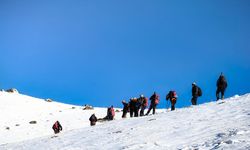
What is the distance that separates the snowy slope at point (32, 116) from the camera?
130 ft

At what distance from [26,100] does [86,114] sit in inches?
510

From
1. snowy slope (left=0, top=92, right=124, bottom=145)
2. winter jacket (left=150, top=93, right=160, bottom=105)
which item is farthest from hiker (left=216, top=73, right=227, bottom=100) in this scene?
snowy slope (left=0, top=92, right=124, bottom=145)

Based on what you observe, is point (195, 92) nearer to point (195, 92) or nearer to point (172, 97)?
point (195, 92)

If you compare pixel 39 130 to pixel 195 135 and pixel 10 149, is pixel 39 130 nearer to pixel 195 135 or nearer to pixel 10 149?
pixel 10 149

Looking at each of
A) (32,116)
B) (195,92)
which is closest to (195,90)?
(195,92)

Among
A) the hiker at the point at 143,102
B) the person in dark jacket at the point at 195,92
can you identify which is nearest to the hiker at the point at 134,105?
the hiker at the point at 143,102

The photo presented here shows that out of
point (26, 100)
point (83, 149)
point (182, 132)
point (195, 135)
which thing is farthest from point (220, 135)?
point (26, 100)

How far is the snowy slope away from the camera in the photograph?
130 feet

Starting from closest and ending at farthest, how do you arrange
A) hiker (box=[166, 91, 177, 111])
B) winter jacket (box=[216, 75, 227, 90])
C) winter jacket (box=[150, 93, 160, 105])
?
A: winter jacket (box=[216, 75, 227, 90]), hiker (box=[166, 91, 177, 111]), winter jacket (box=[150, 93, 160, 105])

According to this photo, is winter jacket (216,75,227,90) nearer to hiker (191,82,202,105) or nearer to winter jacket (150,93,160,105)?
hiker (191,82,202,105)

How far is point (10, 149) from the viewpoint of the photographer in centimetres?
2734

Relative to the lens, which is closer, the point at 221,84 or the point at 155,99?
the point at 221,84

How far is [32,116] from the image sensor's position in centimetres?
4806

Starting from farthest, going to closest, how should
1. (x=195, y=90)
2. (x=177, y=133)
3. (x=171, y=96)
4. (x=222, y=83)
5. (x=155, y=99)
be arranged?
(x=155, y=99), (x=171, y=96), (x=195, y=90), (x=222, y=83), (x=177, y=133)
